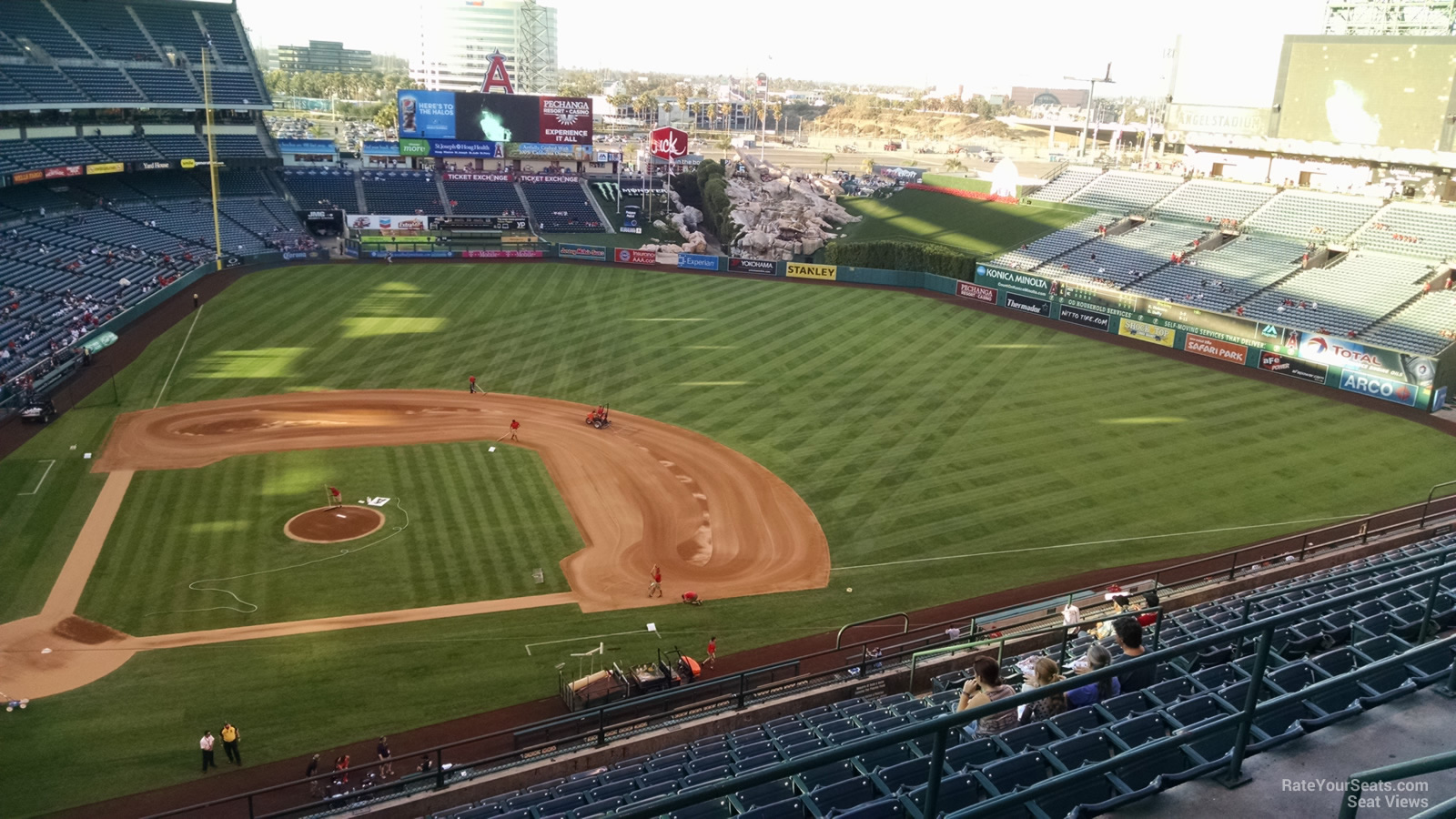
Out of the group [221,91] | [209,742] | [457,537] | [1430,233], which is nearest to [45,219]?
[221,91]

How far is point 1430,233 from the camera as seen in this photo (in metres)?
54.7

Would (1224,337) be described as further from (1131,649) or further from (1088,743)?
(1088,743)

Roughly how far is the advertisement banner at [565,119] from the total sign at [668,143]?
7.62 meters

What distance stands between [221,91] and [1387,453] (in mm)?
76551

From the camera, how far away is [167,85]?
69188 millimetres

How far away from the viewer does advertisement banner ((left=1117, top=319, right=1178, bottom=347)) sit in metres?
52.8

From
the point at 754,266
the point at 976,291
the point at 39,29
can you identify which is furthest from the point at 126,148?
the point at 976,291

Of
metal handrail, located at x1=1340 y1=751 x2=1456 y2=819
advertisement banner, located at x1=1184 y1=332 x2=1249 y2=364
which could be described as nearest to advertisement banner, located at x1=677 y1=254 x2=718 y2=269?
advertisement banner, located at x1=1184 y1=332 x2=1249 y2=364

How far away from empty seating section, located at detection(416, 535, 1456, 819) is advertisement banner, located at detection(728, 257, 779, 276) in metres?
56.6

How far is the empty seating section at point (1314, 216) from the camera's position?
58.6 m

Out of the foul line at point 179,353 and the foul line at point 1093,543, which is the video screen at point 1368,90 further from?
the foul line at point 179,353

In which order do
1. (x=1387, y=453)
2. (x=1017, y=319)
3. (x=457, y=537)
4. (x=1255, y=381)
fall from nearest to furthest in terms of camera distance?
(x=457, y=537) < (x=1387, y=453) < (x=1255, y=381) < (x=1017, y=319)

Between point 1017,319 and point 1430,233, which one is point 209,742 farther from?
point 1430,233

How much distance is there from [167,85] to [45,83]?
382 inches
